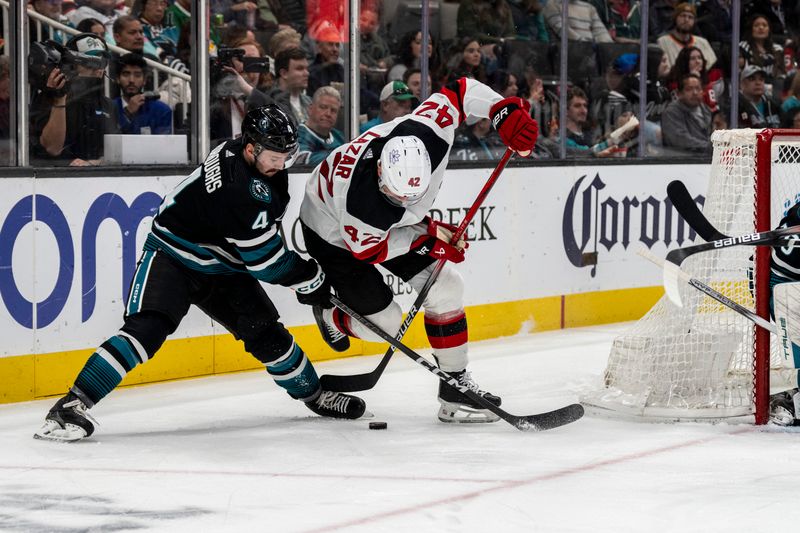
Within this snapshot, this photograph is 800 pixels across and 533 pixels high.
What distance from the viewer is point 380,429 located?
378cm

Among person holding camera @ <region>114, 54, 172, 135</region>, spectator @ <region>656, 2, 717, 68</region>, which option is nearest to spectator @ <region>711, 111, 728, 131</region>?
spectator @ <region>656, 2, 717, 68</region>

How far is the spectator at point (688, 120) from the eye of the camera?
671 cm

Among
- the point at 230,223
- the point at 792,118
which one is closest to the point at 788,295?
the point at 230,223

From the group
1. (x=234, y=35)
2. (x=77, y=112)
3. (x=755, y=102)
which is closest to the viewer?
(x=77, y=112)

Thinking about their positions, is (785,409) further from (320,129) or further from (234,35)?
(234,35)

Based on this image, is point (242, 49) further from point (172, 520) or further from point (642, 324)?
point (172, 520)

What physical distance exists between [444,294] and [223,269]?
664 mm

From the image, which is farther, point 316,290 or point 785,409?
point 785,409

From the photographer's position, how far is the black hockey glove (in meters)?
3.66

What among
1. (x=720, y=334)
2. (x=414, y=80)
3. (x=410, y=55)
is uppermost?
(x=410, y=55)

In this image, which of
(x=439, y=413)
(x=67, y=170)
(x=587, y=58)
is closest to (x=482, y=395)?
(x=439, y=413)

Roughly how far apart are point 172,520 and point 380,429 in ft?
3.67

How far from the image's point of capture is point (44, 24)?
13.9 feet

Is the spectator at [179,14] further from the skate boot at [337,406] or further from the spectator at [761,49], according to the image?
the spectator at [761,49]
